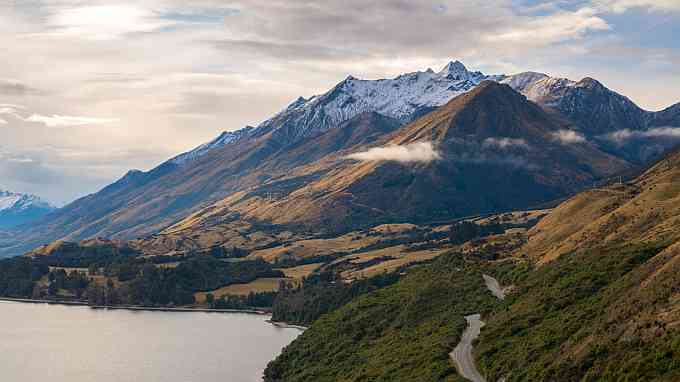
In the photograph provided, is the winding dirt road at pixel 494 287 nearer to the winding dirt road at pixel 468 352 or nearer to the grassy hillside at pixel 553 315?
the grassy hillside at pixel 553 315

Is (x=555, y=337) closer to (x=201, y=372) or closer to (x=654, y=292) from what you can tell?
(x=654, y=292)

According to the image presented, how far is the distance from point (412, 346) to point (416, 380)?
26.3m

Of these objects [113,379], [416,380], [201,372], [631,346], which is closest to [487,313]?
[416,380]

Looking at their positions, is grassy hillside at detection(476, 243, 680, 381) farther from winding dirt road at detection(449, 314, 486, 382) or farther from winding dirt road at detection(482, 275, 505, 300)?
winding dirt road at detection(482, 275, 505, 300)

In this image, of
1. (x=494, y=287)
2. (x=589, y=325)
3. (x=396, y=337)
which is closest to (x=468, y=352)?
(x=589, y=325)

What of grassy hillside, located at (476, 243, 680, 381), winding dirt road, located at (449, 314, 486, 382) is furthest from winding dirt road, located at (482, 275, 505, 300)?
winding dirt road, located at (449, 314, 486, 382)

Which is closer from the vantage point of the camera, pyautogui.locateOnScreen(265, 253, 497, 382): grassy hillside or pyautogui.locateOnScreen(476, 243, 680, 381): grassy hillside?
pyautogui.locateOnScreen(476, 243, 680, 381): grassy hillside

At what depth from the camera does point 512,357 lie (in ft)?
345

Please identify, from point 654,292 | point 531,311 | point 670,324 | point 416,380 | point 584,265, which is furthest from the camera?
point 584,265

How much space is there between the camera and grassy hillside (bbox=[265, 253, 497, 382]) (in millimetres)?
127375

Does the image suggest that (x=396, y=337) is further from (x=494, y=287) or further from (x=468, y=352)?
(x=468, y=352)

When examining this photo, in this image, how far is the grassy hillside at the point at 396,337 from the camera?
127 metres

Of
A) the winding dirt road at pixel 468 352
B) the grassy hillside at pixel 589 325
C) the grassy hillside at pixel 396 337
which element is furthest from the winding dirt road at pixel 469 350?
the grassy hillside at pixel 589 325

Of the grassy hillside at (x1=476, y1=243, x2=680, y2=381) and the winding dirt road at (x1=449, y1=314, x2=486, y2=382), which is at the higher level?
the grassy hillside at (x1=476, y1=243, x2=680, y2=381)
